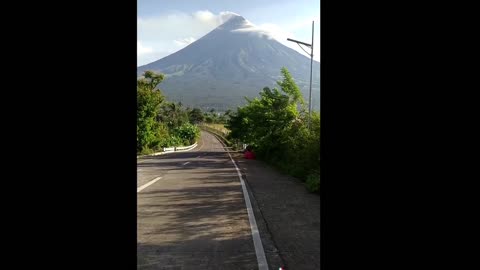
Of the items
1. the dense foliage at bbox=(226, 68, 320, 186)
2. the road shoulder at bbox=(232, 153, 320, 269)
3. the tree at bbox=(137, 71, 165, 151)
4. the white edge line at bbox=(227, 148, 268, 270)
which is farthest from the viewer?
the tree at bbox=(137, 71, 165, 151)

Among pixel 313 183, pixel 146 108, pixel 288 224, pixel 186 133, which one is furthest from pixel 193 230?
pixel 186 133

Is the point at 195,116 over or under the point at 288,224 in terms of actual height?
over

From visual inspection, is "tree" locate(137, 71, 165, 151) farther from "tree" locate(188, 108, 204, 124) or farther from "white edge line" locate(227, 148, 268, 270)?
"tree" locate(188, 108, 204, 124)

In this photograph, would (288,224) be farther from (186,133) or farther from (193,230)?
(186,133)

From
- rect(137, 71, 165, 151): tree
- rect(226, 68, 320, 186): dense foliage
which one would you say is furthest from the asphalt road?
rect(137, 71, 165, 151): tree

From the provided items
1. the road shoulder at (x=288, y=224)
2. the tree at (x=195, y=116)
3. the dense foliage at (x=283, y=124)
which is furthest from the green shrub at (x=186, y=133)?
the road shoulder at (x=288, y=224)

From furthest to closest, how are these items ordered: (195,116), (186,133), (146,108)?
1. (195,116)
2. (186,133)
3. (146,108)

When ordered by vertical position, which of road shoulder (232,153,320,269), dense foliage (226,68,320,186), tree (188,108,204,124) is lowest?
road shoulder (232,153,320,269)

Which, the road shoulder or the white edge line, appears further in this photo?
the road shoulder

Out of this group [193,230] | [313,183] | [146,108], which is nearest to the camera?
[193,230]

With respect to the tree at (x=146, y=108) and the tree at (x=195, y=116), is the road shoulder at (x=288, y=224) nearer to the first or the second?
the tree at (x=146, y=108)

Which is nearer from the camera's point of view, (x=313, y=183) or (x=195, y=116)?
(x=313, y=183)
